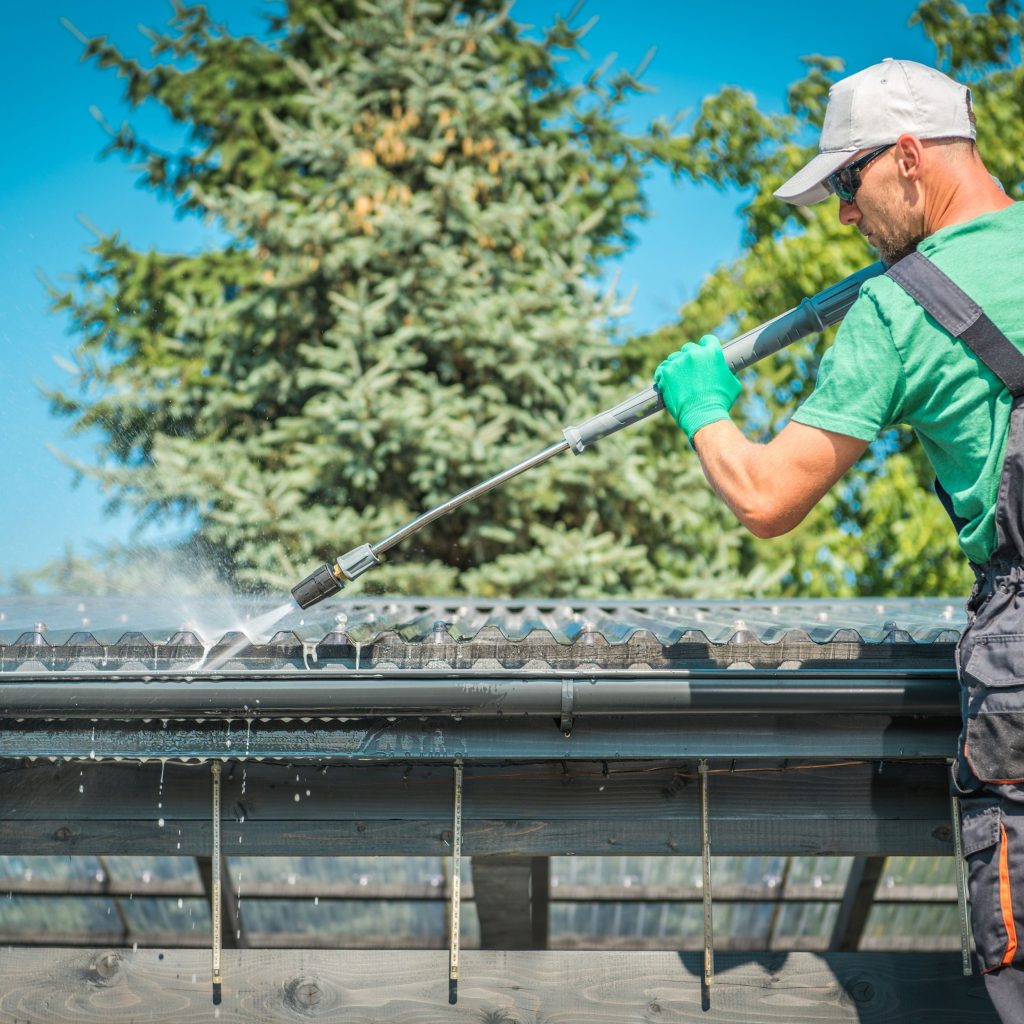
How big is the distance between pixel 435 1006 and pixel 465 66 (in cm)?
900

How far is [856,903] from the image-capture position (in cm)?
442

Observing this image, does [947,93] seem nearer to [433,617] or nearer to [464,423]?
[433,617]

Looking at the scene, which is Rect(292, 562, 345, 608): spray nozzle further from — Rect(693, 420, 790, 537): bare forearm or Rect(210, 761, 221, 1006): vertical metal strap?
Rect(693, 420, 790, 537): bare forearm

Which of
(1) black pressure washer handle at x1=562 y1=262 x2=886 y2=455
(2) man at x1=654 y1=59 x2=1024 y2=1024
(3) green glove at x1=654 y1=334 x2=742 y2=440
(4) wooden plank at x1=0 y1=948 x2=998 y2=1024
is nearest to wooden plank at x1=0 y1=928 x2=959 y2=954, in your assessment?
(4) wooden plank at x1=0 y1=948 x2=998 y2=1024

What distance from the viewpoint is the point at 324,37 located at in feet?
34.2

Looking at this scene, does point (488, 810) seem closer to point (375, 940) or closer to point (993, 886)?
point (993, 886)

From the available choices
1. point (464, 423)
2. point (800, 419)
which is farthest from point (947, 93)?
point (464, 423)

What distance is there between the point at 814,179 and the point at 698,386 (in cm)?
40

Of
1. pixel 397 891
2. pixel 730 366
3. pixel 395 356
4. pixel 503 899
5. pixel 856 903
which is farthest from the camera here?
pixel 395 356

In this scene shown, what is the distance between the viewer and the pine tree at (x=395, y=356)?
8477 mm

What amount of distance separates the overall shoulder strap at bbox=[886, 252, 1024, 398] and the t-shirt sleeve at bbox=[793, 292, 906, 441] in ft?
0.24

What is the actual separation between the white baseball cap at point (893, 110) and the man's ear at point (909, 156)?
0.01 metres

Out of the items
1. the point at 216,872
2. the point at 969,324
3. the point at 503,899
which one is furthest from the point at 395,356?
the point at 969,324

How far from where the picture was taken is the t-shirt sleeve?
176 cm
